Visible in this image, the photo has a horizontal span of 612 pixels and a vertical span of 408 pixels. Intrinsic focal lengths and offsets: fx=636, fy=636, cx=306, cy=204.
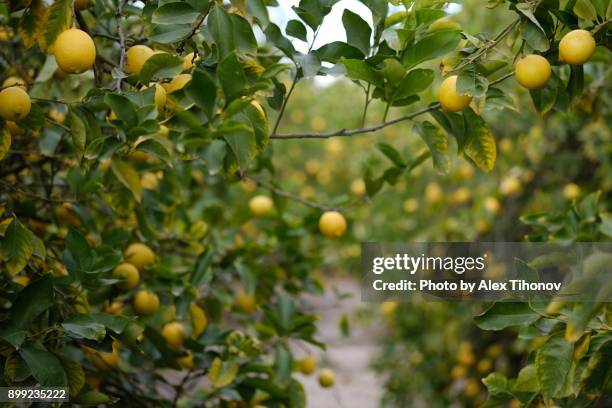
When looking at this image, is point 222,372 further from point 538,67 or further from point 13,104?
point 538,67

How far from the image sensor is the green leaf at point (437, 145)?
110cm

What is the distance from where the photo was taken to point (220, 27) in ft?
2.85

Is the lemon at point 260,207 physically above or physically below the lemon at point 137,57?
below

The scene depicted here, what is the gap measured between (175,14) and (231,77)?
0.14 metres

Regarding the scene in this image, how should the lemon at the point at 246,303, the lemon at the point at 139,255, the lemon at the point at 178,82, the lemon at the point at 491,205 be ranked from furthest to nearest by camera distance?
the lemon at the point at 491,205, the lemon at the point at 246,303, the lemon at the point at 139,255, the lemon at the point at 178,82

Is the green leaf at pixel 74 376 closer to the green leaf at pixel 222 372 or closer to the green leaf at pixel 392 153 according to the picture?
the green leaf at pixel 222 372

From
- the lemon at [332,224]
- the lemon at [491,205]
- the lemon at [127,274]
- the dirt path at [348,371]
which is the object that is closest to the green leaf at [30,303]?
the lemon at [127,274]

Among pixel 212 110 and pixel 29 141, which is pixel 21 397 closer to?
pixel 212 110

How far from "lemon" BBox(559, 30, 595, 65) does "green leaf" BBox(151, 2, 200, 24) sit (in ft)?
1.71

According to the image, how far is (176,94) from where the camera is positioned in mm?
938

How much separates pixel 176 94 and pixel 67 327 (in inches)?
14.6

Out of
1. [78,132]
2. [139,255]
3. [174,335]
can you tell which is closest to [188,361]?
[174,335]

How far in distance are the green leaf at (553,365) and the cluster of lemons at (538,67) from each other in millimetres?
372

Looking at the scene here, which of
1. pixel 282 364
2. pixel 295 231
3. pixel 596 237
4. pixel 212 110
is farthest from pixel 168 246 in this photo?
pixel 596 237
